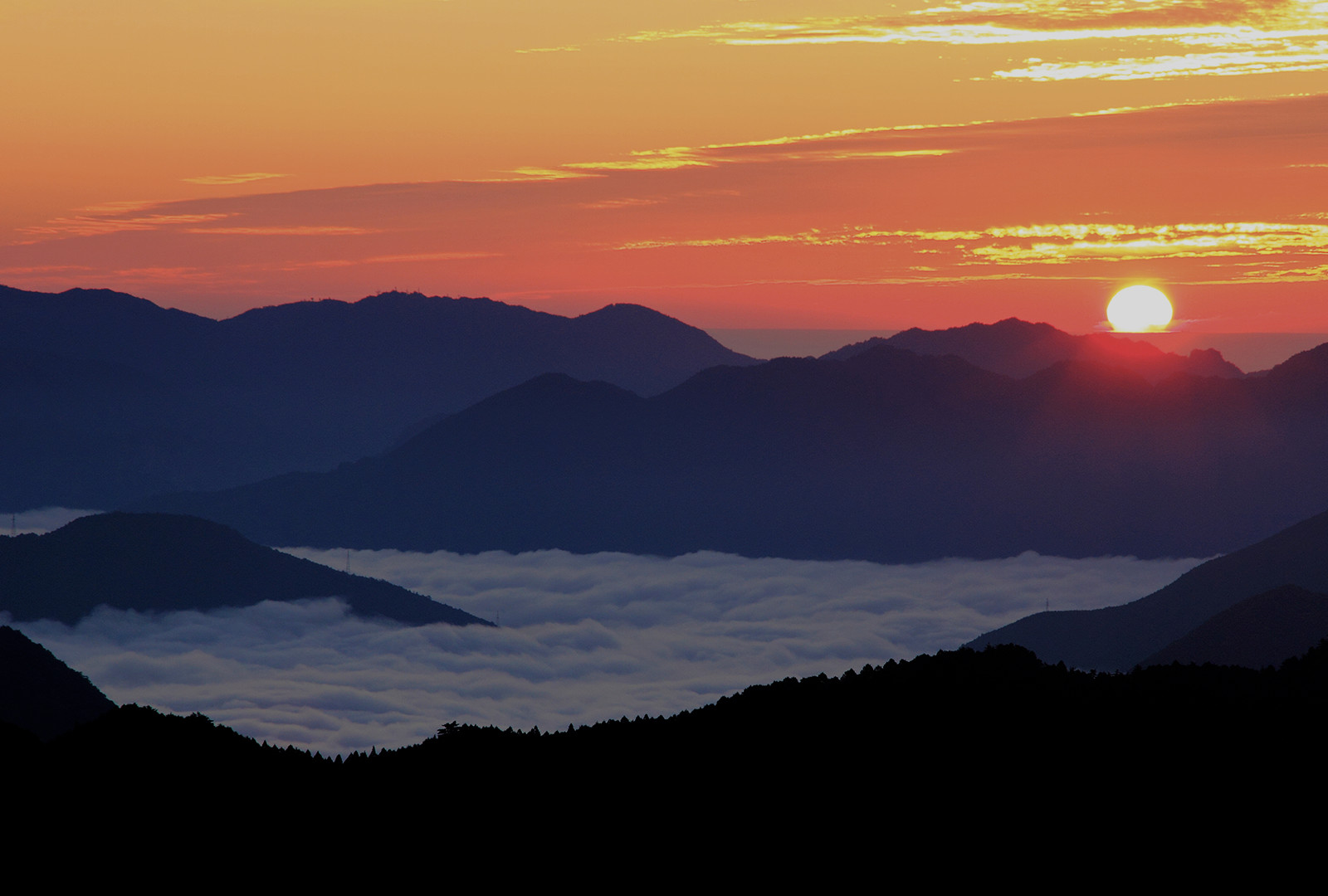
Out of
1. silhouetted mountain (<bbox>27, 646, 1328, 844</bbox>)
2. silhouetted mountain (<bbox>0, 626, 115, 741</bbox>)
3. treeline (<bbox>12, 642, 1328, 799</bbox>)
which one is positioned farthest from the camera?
silhouetted mountain (<bbox>0, 626, 115, 741</bbox>)

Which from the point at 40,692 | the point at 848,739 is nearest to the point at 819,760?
the point at 848,739

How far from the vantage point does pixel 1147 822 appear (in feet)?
212

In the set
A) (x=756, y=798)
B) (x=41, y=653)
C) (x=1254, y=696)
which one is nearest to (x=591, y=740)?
(x=756, y=798)

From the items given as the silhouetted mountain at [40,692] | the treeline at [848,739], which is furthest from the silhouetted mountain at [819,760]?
the silhouetted mountain at [40,692]

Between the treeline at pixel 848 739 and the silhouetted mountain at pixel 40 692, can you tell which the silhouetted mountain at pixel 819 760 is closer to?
the treeline at pixel 848 739

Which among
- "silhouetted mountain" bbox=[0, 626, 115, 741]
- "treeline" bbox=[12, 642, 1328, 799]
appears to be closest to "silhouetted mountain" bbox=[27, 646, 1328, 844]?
"treeline" bbox=[12, 642, 1328, 799]

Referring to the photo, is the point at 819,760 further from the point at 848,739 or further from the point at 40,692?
the point at 40,692

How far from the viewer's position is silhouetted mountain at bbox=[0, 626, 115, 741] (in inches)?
6225

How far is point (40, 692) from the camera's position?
16488cm

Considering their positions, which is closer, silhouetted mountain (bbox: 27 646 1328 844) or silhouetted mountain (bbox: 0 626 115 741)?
silhouetted mountain (bbox: 27 646 1328 844)

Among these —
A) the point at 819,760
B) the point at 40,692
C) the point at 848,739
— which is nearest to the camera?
the point at 819,760

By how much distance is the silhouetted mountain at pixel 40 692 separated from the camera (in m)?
158

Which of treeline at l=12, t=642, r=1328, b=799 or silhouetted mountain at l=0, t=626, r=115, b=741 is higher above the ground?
silhouetted mountain at l=0, t=626, r=115, b=741

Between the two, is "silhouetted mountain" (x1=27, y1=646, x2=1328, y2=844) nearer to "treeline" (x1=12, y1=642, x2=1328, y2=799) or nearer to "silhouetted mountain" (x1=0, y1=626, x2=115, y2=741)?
"treeline" (x1=12, y1=642, x2=1328, y2=799)
